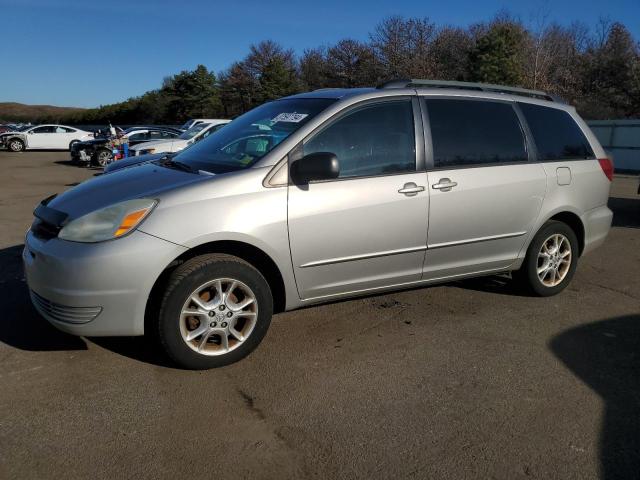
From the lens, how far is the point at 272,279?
146 inches

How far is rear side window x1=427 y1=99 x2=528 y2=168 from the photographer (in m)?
4.20

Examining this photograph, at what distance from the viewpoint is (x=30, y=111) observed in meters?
98.1

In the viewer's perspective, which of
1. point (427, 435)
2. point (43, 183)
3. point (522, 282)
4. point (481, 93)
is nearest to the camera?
point (427, 435)

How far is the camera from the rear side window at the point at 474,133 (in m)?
4.20

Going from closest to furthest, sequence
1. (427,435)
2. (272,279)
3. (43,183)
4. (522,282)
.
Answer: (427,435) < (272,279) < (522,282) < (43,183)

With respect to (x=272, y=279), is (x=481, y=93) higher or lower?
higher

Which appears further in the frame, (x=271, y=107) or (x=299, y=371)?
(x=271, y=107)

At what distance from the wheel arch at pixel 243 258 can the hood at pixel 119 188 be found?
421 mm

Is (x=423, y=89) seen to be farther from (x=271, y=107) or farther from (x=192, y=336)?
(x=192, y=336)

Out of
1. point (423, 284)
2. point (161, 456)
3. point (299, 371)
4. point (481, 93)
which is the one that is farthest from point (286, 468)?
point (481, 93)

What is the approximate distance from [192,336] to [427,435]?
4.97 feet

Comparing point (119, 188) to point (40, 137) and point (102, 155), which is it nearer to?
point (102, 155)

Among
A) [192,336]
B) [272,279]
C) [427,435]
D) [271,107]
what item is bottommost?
[427,435]

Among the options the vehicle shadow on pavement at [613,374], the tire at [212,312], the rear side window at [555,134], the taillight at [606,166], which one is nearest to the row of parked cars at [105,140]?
the tire at [212,312]
